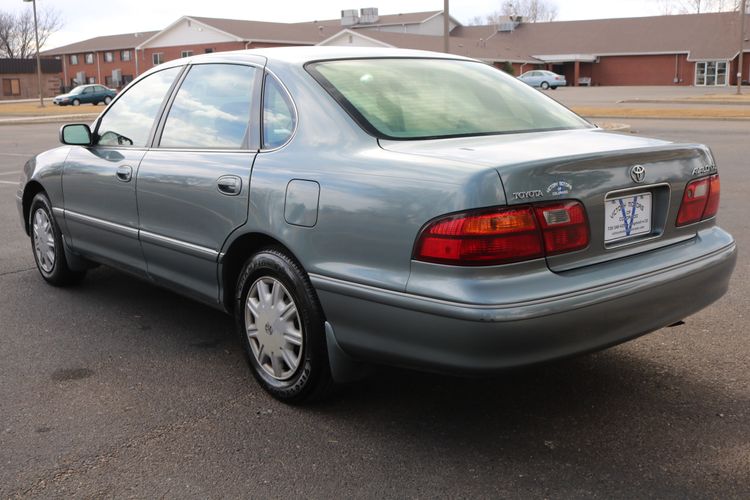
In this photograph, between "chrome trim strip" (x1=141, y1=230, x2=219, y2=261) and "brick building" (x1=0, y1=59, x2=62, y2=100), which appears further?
"brick building" (x1=0, y1=59, x2=62, y2=100)

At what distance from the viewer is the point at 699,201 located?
3.68 meters

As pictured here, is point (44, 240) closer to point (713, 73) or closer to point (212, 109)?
point (212, 109)

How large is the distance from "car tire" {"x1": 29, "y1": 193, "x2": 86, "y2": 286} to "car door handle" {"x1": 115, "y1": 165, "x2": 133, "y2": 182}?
1.16 meters

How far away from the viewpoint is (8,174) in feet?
45.7

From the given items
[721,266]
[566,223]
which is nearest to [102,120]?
[566,223]

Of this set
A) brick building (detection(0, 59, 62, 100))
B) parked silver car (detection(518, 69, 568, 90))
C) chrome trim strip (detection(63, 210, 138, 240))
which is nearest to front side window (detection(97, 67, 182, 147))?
chrome trim strip (detection(63, 210, 138, 240))

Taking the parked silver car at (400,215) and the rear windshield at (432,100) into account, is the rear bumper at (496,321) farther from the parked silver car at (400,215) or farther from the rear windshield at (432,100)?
the rear windshield at (432,100)

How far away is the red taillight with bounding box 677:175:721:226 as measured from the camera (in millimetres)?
3584

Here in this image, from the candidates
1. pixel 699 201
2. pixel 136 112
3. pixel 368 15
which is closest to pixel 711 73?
pixel 368 15

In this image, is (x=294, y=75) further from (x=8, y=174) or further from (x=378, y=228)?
(x=8, y=174)

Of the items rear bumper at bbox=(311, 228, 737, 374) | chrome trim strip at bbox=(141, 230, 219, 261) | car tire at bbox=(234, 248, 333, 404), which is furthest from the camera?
chrome trim strip at bbox=(141, 230, 219, 261)

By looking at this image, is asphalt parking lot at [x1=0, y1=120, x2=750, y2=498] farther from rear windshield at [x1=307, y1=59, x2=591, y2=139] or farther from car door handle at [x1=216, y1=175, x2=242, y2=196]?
rear windshield at [x1=307, y1=59, x2=591, y2=139]

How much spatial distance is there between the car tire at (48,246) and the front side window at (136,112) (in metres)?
0.90

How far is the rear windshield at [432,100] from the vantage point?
3.67 metres
